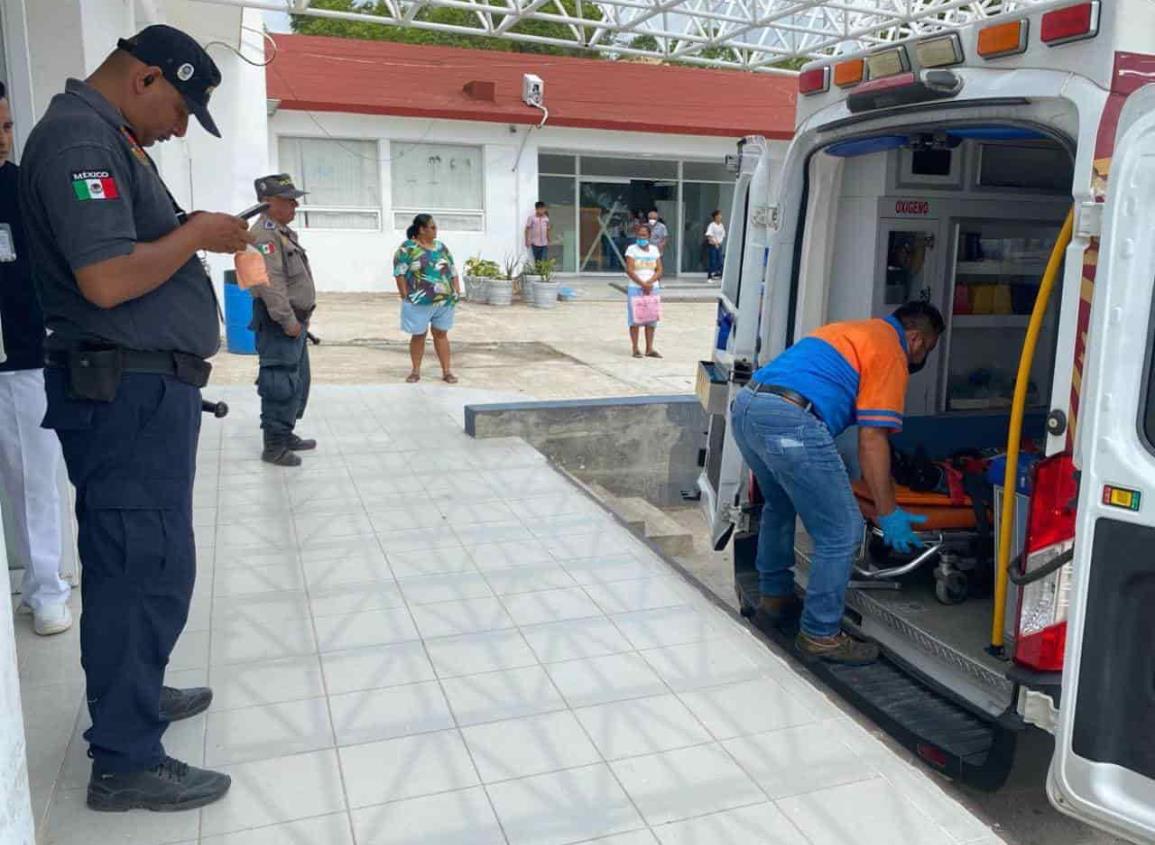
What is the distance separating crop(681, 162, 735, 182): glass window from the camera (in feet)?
66.8

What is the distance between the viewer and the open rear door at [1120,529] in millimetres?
2168

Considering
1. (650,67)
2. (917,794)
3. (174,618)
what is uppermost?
(650,67)

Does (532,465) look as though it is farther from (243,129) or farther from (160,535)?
(243,129)

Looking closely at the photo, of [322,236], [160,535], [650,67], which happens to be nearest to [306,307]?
[160,535]

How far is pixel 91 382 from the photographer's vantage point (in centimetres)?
241

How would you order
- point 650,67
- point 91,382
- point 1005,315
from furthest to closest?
point 650,67 < point 1005,315 < point 91,382

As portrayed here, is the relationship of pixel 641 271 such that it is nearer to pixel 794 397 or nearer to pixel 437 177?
pixel 794 397

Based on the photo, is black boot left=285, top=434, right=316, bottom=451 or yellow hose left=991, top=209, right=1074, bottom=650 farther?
black boot left=285, top=434, right=316, bottom=451

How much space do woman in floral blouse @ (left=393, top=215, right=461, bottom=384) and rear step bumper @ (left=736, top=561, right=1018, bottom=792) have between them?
576cm

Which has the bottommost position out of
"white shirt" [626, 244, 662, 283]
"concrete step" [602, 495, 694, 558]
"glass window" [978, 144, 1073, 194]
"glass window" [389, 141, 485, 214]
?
"concrete step" [602, 495, 694, 558]

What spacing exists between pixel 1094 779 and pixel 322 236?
646 inches

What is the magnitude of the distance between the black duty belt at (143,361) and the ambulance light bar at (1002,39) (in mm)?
2466

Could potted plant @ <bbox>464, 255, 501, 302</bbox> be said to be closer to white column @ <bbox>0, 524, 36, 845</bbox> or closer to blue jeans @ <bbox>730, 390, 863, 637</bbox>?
blue jeans @ <bbox>730, 390, 863, 637</bbox>

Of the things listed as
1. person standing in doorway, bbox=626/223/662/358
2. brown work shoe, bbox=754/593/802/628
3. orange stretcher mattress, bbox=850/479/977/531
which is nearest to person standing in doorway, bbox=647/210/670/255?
person standing in doorway, bbox=626/223/662/358
